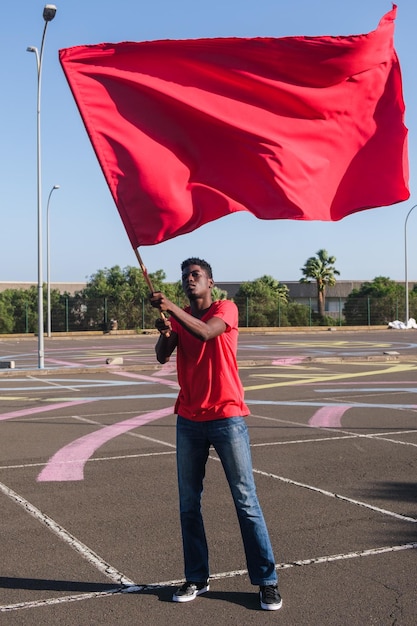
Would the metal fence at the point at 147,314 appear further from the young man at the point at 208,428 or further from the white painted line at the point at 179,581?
the young man at the point at 208,428

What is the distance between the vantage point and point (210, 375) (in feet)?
15.5

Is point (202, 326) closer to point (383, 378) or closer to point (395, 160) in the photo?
point (395, 160)

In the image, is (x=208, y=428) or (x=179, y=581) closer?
(x=208, y=428)

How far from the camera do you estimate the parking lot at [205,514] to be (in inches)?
185

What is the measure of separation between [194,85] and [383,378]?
14.6 meters

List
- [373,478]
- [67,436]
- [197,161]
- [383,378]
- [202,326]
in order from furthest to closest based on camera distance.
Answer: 1. [383,378]
2. [67,436]
3. [373,478]
4. [197,161]
5. [202,326]

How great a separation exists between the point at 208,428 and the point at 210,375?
0.31m

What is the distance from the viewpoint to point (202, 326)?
4.52m

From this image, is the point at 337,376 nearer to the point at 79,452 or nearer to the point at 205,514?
the point at 79,452

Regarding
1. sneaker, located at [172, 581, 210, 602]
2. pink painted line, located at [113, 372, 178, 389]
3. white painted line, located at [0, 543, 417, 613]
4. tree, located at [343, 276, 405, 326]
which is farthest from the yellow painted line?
tree, located at [343, 276, 405, 326]

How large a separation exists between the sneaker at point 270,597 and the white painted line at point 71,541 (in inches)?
34.9

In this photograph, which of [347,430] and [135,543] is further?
[347,430]

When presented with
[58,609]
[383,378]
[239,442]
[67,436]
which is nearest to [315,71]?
[239,442]

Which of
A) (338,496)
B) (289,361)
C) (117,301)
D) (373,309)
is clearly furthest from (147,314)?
(338,496)
